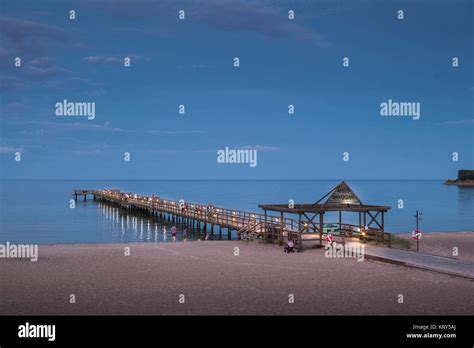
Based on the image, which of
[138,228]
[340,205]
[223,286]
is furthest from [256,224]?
[138,228]

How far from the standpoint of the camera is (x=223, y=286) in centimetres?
1664

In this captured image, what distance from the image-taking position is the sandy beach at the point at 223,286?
13.6m

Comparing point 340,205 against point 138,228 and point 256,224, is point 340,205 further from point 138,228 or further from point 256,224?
point 138,228

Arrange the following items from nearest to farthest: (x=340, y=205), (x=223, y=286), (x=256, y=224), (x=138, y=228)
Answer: (x=223, y=286)
(x=340, y=205)
(x=256, y=224)
(x=138, y=228)

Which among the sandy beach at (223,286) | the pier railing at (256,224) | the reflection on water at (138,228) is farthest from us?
the reflection on water at (138,228)

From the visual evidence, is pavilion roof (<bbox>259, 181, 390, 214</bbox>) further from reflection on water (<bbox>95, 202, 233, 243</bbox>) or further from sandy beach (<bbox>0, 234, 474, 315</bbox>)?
reflection on water (<bbox>95, 202, 233, 243</bbox>)

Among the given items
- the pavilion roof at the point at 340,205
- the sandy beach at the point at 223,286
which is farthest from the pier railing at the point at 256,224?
the sandy beach at the point at 223,286

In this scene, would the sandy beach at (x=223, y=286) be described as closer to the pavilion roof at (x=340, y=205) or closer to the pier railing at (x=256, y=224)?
the pavilion roof at (x=340, y=205)

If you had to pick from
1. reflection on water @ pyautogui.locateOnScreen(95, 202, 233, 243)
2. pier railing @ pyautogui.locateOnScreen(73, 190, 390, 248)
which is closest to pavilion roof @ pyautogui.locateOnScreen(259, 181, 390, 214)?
pier railing @ pyautogui.locateOnScreen(73, 190, 390, 248)

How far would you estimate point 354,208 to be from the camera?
26328mm

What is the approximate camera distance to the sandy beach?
13570 mm

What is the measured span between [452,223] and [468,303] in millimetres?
58444
